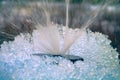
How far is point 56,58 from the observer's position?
5.36 feet

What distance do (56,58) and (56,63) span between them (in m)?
0.05

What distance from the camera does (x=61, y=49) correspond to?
1727 millimetres

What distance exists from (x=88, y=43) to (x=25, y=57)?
0.38m

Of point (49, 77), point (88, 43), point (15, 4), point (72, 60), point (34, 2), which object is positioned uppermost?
point (15, 4)

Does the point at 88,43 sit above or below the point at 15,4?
below

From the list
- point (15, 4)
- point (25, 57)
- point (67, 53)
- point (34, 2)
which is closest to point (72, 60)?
point (67, 53)

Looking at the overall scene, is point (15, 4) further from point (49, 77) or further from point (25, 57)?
point (49, 77)

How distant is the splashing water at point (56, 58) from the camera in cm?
153

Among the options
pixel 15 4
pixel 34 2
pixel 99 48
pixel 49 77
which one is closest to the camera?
pixel 49 77

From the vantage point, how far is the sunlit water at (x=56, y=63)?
60.0 inches

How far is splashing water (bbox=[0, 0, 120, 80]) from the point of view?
1531 mm

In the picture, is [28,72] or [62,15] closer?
[28,72]

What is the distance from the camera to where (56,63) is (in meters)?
1.58

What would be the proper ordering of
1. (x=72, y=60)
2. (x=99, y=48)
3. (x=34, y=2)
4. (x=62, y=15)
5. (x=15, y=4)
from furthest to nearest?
(x=62, y=15), (x=15, y=4), (x=34, y=2), (x=99, y=48), (x=72, y=60)
